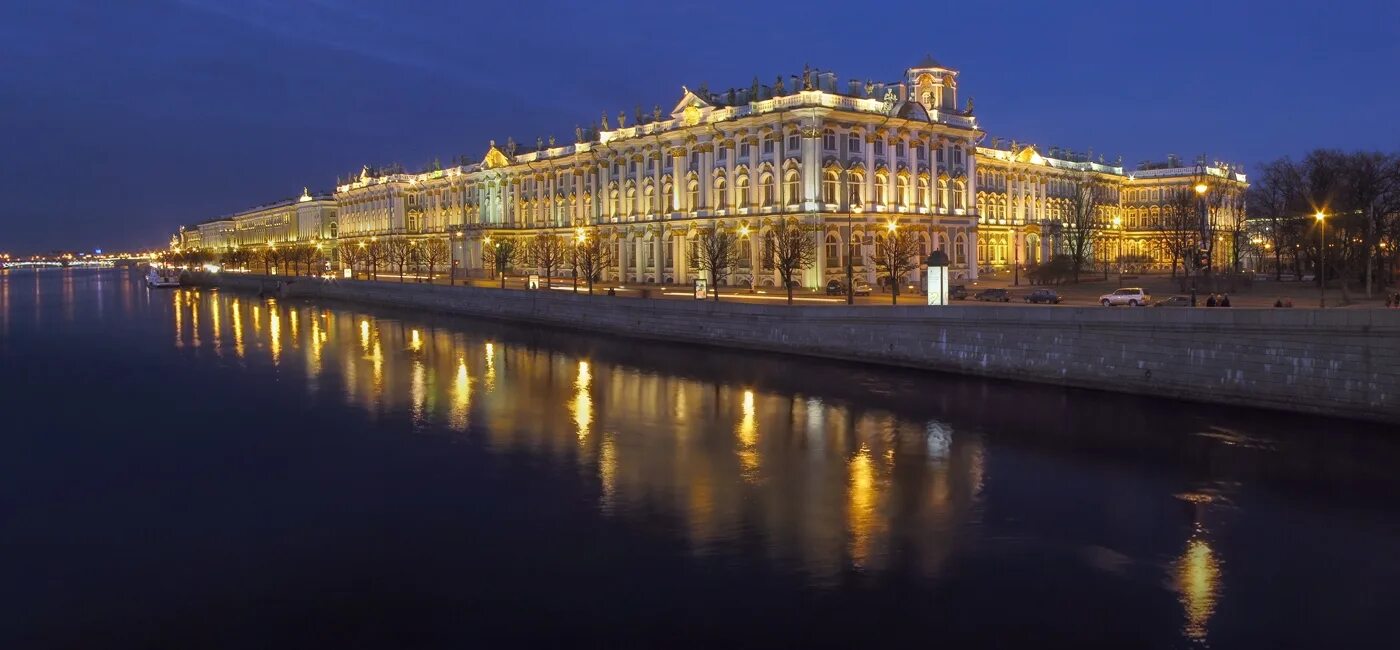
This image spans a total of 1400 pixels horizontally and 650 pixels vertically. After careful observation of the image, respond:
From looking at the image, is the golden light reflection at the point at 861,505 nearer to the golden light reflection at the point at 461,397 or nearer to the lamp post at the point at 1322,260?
the golden light reflection at the point at 461,397

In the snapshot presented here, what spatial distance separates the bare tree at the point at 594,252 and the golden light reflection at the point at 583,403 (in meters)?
26.6

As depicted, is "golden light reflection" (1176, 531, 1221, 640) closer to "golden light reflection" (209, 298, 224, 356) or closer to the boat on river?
"golden light reflection" (209, 298, 224, 356)

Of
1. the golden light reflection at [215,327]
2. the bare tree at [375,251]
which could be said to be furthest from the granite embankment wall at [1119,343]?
the bare tree at [375,251]

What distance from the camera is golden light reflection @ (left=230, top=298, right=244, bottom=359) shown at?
45.4m

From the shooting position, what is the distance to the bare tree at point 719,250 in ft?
Result: 179

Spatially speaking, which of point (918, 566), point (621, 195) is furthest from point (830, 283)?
point (918, 566)

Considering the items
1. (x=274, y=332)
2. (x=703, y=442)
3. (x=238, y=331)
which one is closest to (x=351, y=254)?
(x=238, y=331)

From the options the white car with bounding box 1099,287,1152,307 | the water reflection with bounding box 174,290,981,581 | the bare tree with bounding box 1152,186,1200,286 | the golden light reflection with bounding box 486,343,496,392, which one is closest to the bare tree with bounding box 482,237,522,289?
the golden light reflection with bounding box 486,343,496,392

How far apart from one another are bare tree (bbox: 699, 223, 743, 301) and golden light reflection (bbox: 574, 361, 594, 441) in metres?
18.4

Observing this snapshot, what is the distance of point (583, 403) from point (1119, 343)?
49.9 feet

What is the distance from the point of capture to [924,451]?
71.3 feet

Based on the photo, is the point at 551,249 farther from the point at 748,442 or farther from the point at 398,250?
the point at 748,442

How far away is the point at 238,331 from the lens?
55.7 m

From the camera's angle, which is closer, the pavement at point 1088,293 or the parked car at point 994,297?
the pavement at point 1088,293
